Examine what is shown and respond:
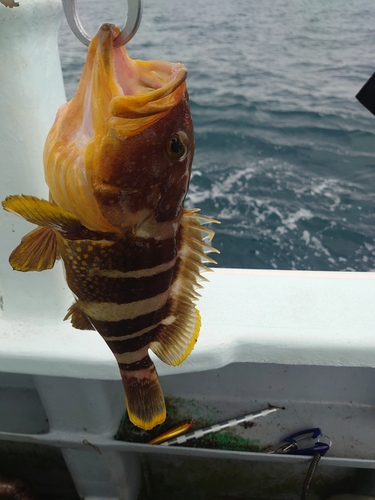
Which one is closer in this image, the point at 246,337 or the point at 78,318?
the point at 78,318

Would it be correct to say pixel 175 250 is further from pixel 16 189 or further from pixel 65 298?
pixel 65 298

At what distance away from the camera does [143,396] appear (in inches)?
56.6

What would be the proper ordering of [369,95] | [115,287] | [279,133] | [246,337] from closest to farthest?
1. [115,287]
2. [369,95]
3. [246,337]
4. [279,133]

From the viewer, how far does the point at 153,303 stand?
127 cm

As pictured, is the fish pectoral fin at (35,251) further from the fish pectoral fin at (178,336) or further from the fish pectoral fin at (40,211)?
the fish pectoral fin at (178,336)

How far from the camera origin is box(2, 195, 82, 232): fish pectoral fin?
1001 millimetres

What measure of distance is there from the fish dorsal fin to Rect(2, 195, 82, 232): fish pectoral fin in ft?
1.28

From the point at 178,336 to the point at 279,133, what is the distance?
746cm

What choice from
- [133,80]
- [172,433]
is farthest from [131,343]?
[172,433]

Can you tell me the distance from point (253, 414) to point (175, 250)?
1745mm

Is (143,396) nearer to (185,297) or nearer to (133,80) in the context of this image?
(185,297)

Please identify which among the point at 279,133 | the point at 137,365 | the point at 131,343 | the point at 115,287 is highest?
the point at 115,287

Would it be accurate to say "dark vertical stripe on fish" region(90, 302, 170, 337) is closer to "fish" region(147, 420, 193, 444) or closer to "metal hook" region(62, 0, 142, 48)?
"metal hook" region(62, 0, 142, 48)

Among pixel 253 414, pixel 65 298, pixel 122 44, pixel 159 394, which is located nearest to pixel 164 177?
→ pixel 122 44
